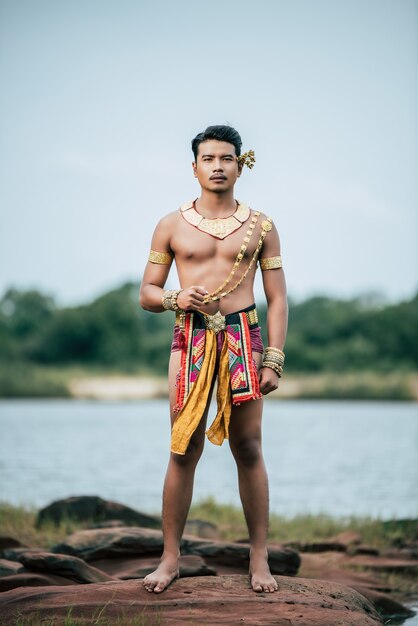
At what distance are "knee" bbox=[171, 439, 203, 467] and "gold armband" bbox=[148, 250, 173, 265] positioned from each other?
1.02 meters

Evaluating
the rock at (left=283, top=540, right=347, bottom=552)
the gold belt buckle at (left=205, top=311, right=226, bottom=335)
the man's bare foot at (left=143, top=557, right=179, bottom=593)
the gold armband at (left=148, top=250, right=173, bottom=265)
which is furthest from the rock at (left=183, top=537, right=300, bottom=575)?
the gold armband at (left=148, top=250, right=173, bottom=265)

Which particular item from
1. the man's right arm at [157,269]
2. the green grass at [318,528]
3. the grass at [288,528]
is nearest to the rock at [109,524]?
the grass at [288,528]

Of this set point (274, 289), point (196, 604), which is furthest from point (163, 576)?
point (274, 289)

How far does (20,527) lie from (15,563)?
264 cm

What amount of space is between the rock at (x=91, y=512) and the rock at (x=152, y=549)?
5.54 ft

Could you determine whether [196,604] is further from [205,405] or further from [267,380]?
[267,380]

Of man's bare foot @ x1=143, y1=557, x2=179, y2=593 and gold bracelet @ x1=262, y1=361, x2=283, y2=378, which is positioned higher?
gold bracelet @ x1=262, y1=361, x2=283, y2=378

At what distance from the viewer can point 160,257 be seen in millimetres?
5188

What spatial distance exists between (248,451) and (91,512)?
3682 mm

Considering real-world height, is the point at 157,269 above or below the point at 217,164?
below

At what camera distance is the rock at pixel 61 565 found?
18.2 ft

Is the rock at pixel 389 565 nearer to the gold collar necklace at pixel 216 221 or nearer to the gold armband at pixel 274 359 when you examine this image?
the gold armband at pixel 274 359

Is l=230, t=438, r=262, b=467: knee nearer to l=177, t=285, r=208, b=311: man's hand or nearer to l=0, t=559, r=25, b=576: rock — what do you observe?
l=177, t=285, r=208, b=311: man's hand

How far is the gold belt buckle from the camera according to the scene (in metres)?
5.00
